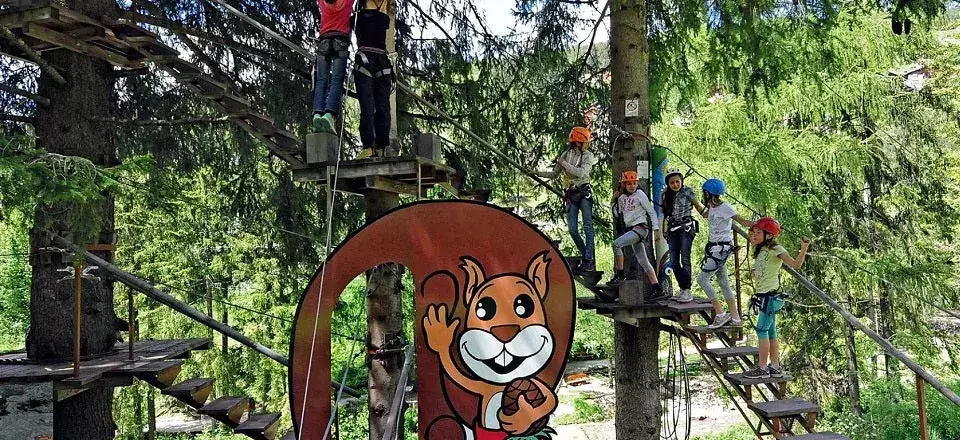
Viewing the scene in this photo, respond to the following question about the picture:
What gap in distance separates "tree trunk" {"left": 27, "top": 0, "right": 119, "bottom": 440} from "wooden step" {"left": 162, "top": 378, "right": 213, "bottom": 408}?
4.41 ft

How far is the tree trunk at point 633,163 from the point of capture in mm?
7324

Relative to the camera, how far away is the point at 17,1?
6062 millimetres

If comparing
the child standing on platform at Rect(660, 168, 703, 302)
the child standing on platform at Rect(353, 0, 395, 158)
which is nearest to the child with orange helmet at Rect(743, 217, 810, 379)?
the child standing on platform at Rect(660, 168, 703, 302)

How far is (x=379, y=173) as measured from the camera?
522 cm

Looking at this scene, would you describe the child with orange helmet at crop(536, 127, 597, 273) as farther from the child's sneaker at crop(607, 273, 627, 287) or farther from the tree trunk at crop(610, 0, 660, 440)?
the tree trunk at crop(610, 0, 660, 440)

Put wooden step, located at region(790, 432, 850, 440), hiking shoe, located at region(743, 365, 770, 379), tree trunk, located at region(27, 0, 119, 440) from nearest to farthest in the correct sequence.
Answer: wooden step, located at region(790, 432, 850, 440), hiking shoe, located at region(743, 365, 770, 379), tree trunk, located at region(27, 0, 119, 440)

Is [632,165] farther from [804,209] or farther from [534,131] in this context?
[804,209]

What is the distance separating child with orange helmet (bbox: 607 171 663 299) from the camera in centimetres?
645

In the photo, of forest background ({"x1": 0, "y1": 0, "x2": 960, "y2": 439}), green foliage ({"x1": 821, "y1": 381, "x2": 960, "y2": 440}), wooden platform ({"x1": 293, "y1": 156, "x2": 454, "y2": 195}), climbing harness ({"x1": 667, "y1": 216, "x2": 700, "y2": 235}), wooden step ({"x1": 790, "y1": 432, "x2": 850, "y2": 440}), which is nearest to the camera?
wooden platform ({"x1": 293, "y1": 156, "x2": 454, "y2": 195})

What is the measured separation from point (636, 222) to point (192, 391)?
4.34 m

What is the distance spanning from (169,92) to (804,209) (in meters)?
9.66

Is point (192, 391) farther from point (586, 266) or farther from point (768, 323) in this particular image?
point (768, 323)

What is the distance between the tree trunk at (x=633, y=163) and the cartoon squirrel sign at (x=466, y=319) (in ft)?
8.04

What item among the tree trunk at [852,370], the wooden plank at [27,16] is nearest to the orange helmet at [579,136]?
the wooden plank at [27,16]
